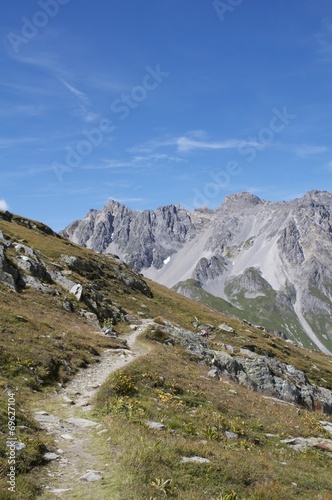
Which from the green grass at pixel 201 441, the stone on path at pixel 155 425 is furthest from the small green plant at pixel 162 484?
the stone on path at pixel 155 425

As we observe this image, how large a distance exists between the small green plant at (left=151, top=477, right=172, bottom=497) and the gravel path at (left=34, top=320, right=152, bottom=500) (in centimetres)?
138

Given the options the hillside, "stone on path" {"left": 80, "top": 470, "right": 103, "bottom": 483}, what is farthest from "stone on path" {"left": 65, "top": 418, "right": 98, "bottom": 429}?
"stone on path" {"left": 80, "top": 470, "right": 103, "bottom": 483}

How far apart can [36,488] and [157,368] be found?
17220mm

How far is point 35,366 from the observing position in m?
22.2

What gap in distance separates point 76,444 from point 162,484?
4693 mm

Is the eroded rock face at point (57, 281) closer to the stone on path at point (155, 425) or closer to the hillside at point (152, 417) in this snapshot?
the hillside at point (152, 417)

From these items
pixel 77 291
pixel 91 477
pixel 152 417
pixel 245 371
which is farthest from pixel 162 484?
pixel 77 291

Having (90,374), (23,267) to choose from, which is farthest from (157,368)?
(23,267)

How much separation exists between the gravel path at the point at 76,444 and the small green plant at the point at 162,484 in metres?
1.38

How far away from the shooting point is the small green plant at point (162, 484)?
10.9 meters

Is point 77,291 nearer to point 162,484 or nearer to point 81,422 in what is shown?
point 81,422

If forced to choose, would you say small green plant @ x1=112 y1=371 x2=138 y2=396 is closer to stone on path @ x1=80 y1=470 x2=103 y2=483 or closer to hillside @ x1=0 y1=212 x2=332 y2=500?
hillside @ x1=0 y1=212 x2=332 y2=500

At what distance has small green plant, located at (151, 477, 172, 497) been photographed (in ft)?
35.7

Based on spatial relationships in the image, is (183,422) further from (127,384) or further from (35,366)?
(35,366)
